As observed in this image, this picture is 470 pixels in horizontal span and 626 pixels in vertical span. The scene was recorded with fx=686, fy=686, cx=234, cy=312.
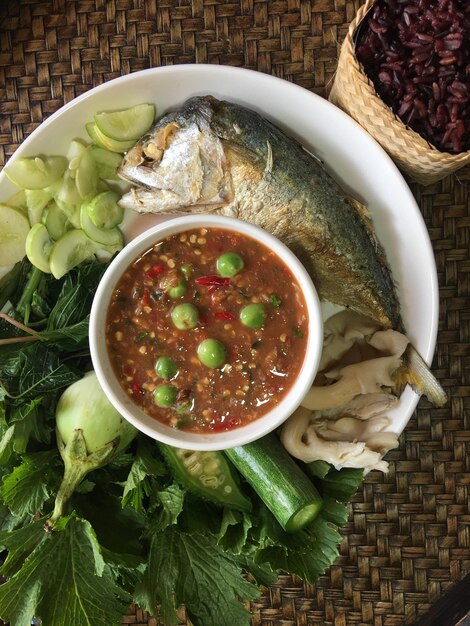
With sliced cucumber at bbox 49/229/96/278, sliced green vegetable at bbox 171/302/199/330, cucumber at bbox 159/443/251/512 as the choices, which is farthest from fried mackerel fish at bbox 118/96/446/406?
cucumber at bbox 159/443/251/512

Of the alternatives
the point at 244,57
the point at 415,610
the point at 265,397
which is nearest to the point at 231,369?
the point at 265,397

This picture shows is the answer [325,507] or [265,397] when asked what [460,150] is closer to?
[265,397]

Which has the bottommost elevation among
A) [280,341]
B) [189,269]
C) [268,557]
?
[268,557]

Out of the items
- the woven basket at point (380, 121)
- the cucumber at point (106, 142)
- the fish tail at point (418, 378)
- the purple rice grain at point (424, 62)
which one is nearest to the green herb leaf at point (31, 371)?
the cucumber at point (106, 142)

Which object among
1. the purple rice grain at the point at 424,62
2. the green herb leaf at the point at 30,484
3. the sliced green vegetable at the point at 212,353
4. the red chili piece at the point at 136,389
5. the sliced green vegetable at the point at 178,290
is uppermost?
the purple rice grain at the point at 424,62

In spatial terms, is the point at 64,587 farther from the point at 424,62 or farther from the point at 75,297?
the point at 424,62

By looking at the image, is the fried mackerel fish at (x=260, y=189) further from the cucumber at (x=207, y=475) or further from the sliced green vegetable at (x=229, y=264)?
the cucumber at (x=207, y=475)

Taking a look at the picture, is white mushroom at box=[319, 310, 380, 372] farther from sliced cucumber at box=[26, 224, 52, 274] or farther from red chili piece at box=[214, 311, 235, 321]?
sliced cucumber at box=[26, 224, 52, 274]
